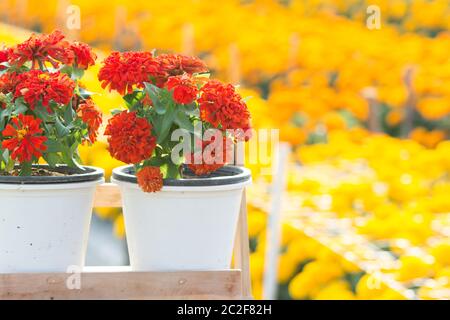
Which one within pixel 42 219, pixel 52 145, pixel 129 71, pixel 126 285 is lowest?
pixel 126 285

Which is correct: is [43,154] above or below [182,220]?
above

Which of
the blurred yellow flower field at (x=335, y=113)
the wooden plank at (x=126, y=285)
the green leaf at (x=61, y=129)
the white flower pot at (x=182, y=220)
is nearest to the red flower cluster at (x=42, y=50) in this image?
the green leaf at (x=61, y=129)

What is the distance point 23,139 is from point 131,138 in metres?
0.16

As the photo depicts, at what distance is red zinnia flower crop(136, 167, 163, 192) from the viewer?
1320 millimetres

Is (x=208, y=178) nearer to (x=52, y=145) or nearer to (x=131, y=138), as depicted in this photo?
(x=131, y=138)

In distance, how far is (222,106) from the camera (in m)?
1.35

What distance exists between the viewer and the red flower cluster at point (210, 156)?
4.50ft

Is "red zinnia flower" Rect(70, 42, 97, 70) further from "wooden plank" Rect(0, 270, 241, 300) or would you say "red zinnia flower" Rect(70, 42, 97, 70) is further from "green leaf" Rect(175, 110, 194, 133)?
"wooden plank" Rect(0, 270, 241, 300)

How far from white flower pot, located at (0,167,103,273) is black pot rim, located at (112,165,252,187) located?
0.05m

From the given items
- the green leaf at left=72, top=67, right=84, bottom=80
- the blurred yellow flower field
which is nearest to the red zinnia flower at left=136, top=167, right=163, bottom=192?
the green leaf at left=72, top=67, right=84, bottom=80

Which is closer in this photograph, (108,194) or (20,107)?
(20,107)

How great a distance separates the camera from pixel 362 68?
13.2 ft

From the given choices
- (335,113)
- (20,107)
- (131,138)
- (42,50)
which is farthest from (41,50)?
(335,113)
